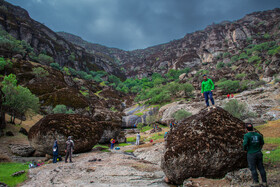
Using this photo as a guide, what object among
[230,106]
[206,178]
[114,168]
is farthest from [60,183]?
[230,106]

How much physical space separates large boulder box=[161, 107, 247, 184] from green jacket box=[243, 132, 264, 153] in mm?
1757

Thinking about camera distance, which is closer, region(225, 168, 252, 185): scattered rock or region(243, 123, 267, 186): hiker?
region(243, 123, 267, 186): hiker

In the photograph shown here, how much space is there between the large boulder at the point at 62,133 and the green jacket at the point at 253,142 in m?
16.6

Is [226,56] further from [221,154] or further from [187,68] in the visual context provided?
[221,154]

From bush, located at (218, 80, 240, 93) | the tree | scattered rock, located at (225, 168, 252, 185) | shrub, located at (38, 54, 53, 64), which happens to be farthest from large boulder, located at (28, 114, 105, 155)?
shrub, located at (38, 54, 53, 64)

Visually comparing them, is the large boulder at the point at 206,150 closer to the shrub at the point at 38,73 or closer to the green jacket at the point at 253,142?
the green jacket at the point at 253,142

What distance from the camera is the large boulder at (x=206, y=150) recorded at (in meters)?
7.31

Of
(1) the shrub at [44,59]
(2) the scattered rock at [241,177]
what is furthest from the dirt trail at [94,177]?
(1) the shrub at [44,59]

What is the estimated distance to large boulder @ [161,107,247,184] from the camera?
24.0ft

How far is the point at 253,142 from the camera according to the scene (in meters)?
5.62

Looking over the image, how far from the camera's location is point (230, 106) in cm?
3008

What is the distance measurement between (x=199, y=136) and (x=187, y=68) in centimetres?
16785

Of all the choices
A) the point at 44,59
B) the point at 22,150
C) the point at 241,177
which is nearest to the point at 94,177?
the point at 241,177

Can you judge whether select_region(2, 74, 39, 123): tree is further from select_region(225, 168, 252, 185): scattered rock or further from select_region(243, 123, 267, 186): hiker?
select_region(243, 123, 267, 186): hiker
